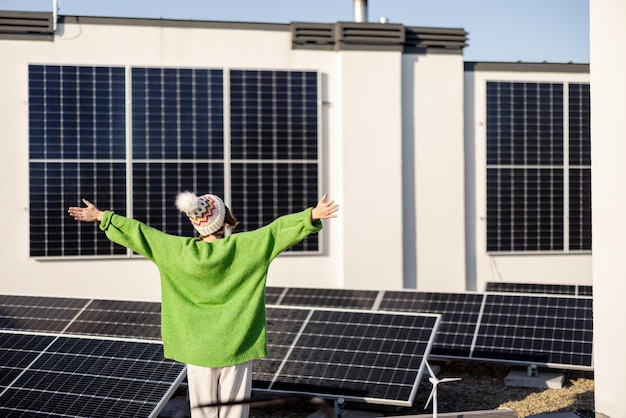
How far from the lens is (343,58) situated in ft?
43.2

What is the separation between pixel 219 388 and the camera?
4.49m

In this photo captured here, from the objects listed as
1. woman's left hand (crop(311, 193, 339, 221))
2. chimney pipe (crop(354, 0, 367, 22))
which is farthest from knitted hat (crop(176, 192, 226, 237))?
chimney pipe (crop(354, 0, 367, 22))

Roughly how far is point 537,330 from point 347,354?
268 centimetres

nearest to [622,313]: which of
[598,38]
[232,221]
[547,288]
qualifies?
[598,38]

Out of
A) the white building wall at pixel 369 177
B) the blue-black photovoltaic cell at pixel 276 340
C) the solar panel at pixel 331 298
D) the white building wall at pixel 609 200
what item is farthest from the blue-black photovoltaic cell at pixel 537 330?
the white building wall at pixel 369 177

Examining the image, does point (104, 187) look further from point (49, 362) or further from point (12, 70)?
point (49, 362)

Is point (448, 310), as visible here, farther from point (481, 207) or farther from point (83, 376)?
point (83, 376)

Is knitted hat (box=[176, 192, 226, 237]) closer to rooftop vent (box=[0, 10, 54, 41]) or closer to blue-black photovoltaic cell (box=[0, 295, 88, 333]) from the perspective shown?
blue-black photovoltaic cell (box=[0, 295, 88, 333])

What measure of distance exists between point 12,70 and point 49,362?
23.5 feet

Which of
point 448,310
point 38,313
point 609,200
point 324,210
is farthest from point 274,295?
point 324,210

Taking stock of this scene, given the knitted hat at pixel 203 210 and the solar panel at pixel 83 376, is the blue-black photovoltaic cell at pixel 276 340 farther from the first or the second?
the knitted hat at pixel 203 210

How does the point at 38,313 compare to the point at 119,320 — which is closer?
the point at 119,320

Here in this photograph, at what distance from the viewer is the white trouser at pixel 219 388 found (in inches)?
172

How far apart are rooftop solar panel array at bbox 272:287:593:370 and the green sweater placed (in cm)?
471
